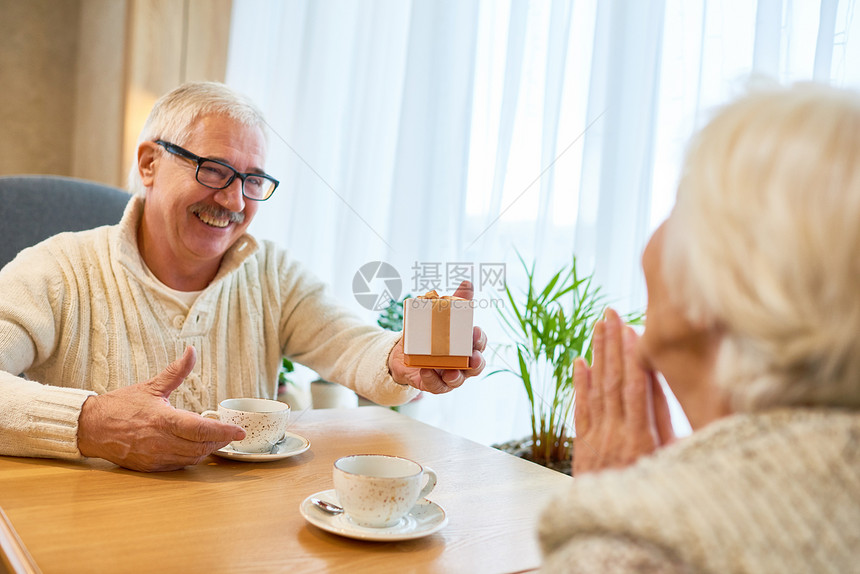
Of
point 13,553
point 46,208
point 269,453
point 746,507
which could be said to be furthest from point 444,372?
point 46,208

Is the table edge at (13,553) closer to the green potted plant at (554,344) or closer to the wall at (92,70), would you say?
the green potted plant at (554,344)

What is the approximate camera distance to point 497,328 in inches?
82.0

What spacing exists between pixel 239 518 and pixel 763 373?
1.99 ft

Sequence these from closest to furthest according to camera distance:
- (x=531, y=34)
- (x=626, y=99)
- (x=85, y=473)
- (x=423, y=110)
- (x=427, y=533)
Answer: (x=427, y=533)
(x=85, y=473)
(x=626, y=99)
(x=531, y=34)
(x=423, y=110)

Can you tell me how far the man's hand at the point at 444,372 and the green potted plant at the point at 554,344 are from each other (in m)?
0.51

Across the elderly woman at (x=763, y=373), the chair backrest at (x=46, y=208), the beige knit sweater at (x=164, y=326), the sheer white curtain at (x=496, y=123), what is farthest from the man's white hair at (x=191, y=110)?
the elderly woman at (x=763, y=373)

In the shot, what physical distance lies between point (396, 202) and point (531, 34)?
2.38ft

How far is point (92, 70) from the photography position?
3867 mm

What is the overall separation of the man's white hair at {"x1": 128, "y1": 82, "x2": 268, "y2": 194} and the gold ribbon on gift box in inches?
28.2

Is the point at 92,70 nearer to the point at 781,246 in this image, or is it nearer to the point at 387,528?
the point at 387,528

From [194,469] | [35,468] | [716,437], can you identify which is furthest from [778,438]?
[35,468]

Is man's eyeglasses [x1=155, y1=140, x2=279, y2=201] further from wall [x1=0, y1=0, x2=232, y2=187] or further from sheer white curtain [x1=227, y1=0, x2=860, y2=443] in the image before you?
wall [x1=0, y1=0, x2=232, y2=187]

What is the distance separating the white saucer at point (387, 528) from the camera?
0.81 m

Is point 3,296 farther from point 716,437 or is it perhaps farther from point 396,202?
point 396,202
